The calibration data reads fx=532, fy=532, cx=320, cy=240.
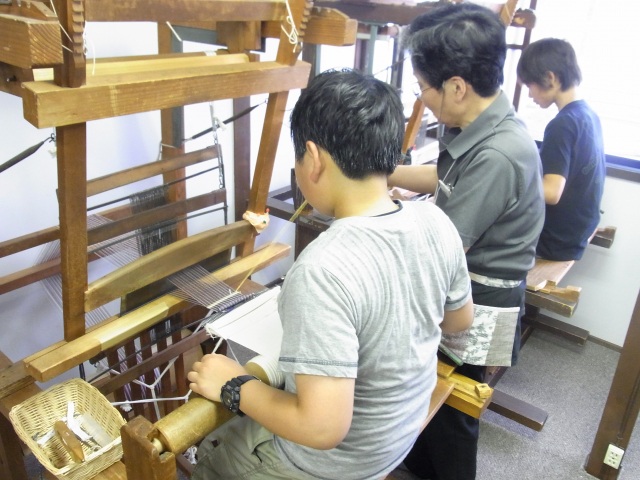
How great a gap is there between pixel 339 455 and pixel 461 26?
1024 mm

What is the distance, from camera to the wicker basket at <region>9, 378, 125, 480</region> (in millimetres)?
1017

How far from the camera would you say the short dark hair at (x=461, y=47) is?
1.30 metres

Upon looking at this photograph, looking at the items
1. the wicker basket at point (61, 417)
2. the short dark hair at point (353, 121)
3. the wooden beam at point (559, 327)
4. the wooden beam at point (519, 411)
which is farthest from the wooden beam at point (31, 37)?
the wooden beam at point (559, 327)

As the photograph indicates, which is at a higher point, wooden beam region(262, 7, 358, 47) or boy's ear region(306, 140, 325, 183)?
wooden beam region(262, 7, 358, 47)

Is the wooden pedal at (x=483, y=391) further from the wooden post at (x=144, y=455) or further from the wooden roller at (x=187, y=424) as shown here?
the wooden post at (x=144, y=455)

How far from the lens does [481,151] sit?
133cm

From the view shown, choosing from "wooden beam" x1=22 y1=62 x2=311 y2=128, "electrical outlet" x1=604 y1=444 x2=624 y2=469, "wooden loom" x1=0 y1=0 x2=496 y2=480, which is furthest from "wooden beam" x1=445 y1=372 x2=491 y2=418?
"electrical outlet" x1=604 y1=444 x2=624 y2=469

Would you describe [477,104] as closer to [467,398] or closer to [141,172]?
[467,398]

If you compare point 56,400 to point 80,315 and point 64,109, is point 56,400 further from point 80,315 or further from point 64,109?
point 64,109

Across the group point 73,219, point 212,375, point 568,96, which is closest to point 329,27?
point 73,219

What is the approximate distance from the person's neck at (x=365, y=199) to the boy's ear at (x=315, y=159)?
56 millimetres

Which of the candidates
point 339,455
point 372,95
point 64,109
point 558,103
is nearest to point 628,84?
point 558,103

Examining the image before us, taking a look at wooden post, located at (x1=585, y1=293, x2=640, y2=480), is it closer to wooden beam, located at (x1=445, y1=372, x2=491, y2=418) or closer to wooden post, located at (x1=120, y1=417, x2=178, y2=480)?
wooden beam, located at (x1=445, y1=372, x2=491, y2=418)

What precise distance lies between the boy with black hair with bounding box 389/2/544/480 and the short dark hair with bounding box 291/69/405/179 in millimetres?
483
